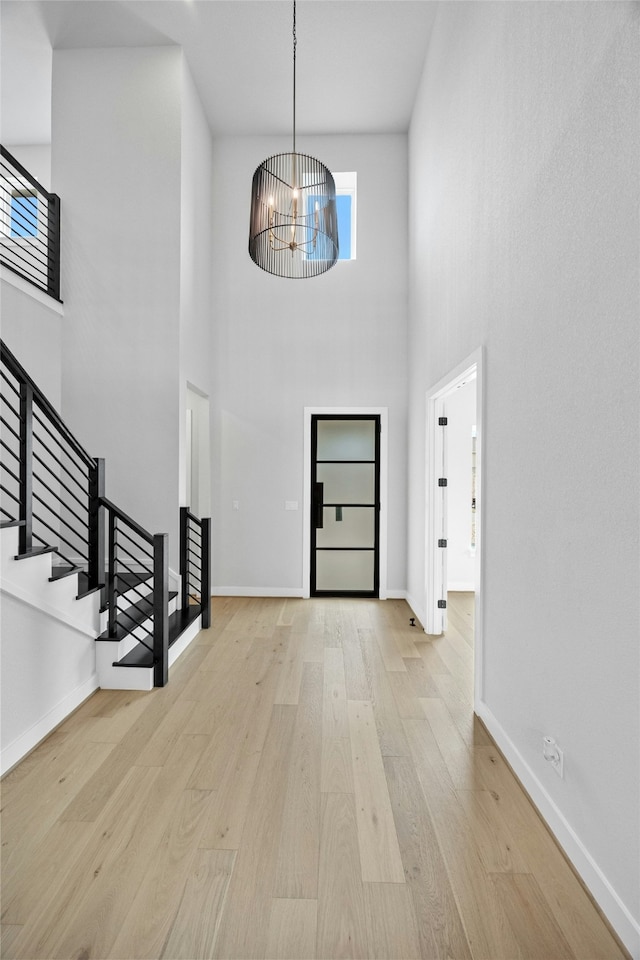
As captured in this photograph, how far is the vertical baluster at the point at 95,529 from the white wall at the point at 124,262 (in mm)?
1300

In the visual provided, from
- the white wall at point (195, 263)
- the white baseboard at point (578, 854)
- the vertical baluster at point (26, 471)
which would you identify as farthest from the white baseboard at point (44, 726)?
the white baseboard at point (578, 854)

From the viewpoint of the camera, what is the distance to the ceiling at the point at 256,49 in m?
4.41

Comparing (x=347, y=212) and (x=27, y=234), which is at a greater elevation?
(x=347, y=212)

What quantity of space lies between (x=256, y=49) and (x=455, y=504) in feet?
16.8

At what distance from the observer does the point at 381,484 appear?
19.7 ft

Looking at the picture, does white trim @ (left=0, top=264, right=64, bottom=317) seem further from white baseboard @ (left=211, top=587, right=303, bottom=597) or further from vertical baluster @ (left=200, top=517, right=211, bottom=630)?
white baseboard @ (left=211, top=587, right=303, bottom=597)

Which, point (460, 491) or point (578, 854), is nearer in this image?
point (578, 854)

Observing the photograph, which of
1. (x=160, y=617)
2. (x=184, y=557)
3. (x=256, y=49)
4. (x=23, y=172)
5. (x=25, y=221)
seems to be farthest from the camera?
(x=25, y=221)

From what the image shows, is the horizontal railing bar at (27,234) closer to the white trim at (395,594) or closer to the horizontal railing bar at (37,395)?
the horizontal railing bar at (37,395)

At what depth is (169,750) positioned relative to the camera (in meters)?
2.62

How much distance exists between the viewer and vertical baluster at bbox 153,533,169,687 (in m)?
3.40

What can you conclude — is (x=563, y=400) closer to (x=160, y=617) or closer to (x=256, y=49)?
(x=160, y=617)

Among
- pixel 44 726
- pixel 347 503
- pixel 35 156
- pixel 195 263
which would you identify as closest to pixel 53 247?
pixel 195 263

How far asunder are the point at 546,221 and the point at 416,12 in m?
3.59
